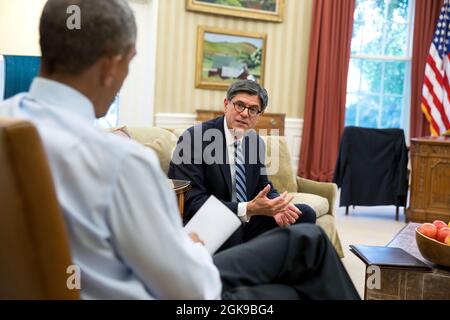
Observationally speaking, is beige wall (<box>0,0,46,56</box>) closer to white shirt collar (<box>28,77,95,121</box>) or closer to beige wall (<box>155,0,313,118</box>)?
beige wall (<box>155,0,313,118</box>)

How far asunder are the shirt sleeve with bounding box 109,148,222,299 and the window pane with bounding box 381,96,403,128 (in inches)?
277

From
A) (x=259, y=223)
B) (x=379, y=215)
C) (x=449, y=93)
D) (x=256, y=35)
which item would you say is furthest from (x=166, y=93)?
(x=259, y=223)

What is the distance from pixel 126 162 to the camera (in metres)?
1.07

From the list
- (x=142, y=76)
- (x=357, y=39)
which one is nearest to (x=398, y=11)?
(x=357, y=39)

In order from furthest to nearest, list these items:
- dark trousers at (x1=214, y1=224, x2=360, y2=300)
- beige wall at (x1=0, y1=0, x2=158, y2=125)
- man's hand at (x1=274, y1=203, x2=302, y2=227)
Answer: beige wall at (x1=0, y1=0, x2=158, y2=125) → man's hand at (x1=274, y1=203, x2=302, y2=227) → dark trousers at (x1=214, y1=224, x2=360, y2=300)

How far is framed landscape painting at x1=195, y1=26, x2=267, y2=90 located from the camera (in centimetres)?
670

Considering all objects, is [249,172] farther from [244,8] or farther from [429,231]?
[244,8]

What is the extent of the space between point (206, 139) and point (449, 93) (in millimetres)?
4991

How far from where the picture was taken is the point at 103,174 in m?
1.05

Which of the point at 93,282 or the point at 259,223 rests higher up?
the point at 93,282

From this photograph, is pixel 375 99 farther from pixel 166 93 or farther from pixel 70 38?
pixel 70 38

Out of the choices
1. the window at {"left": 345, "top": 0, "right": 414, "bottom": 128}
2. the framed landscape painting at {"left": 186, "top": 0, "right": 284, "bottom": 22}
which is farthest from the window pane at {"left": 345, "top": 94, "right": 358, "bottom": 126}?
the framed landscape painting at {"left": 186, "top": 0, "right": 284, "bottom": 22}

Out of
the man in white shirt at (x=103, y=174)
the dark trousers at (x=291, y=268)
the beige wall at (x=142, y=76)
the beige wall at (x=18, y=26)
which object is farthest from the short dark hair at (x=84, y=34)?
→ the beige wall at (x=142, y=76)

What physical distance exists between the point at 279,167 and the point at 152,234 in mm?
3388
